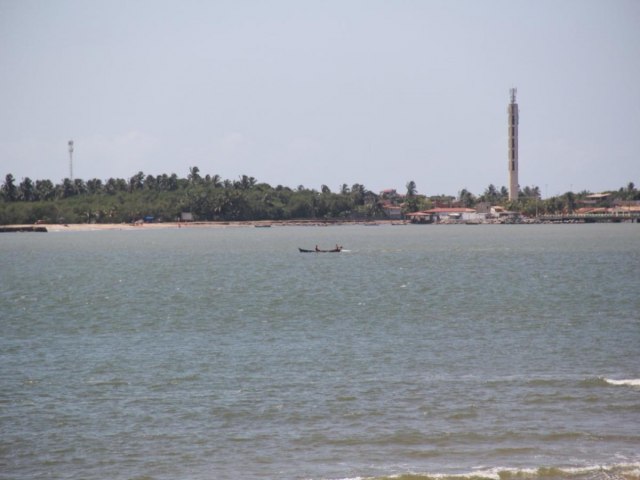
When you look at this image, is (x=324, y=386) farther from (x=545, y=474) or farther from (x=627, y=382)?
(x=545, y=474)

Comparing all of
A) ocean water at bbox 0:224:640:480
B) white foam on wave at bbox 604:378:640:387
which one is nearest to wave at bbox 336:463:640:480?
ocean water at bbox 0:224:640:480

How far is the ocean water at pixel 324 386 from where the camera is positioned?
881 inches

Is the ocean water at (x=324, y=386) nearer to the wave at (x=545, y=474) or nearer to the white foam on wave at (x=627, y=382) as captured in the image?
the wave at (x=545, y=474)

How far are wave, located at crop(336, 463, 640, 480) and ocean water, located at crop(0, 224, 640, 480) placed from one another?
6cm

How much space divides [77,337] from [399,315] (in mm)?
17168

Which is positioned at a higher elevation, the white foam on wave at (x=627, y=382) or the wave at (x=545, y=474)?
the white foam on wave at (x=627, y=382)

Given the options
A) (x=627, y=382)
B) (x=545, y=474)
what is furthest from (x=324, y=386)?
(x=545, y=474)

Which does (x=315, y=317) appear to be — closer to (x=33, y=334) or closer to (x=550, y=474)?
(x=33, y=334)

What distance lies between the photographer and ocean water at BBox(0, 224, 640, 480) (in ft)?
73.4

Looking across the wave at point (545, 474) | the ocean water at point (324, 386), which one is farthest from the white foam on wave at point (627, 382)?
the wave at point (545, 474)

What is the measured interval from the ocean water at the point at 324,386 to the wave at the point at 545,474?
0.21ft

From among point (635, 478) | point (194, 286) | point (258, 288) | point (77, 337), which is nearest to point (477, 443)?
point (635, 478)

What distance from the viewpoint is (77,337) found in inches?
1677

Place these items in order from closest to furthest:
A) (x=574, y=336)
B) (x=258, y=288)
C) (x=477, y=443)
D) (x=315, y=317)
Result: (x=477, y=443), (x=574, y=336), (x=315, y=317), (x=258, y=288)
